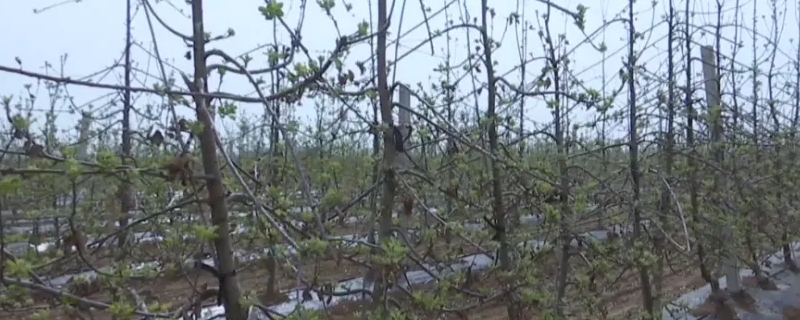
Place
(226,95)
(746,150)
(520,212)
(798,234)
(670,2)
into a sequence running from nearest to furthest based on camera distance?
1. (226,95)
2. (520,212)
3. (670,2)
4. (746,150)
5. (798,234)

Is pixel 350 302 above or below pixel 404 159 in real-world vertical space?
below

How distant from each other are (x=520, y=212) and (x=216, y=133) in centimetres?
200

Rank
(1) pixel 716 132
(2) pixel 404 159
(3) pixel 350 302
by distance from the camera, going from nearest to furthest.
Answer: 1. (2) pixel 404 159
2. (1) pixel 716 132
3. (3) pixel 350 302

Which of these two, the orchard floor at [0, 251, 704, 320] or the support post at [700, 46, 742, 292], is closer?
the support post at [700, 46, 742, 292]

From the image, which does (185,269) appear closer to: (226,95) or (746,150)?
(226,95)

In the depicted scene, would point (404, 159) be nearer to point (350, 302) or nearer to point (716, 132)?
point (350, 302)

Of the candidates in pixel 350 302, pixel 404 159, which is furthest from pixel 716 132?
pixel 404 159

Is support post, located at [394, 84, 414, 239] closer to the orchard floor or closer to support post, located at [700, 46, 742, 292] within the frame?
the orchard floor

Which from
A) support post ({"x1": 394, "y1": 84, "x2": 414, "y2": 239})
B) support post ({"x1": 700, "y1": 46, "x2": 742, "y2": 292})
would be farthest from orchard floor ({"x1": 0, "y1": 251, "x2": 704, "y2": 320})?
support post ({"x1": 394, "y1": 84, "x2": 414, "y2": 239})

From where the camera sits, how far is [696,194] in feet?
16.1

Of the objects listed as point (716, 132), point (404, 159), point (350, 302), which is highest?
point (716, 132)

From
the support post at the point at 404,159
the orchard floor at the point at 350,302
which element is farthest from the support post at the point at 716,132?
the support post at the point at 404,159

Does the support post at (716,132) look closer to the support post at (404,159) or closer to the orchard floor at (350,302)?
the orchard floor at (350,302)

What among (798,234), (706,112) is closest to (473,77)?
(706,112)
